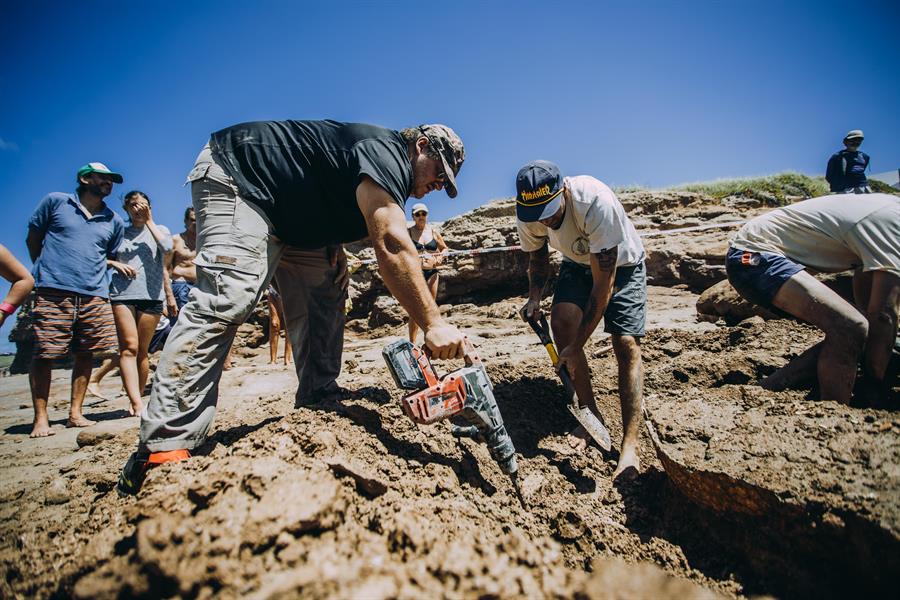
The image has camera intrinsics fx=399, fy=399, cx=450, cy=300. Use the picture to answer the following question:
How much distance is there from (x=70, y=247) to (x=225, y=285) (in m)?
2.64

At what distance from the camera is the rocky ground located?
106 centimetres

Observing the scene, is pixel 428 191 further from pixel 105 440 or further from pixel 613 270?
pixel 105 440

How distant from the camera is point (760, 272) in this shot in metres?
2.59

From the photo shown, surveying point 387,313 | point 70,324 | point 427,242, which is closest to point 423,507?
point 70,324

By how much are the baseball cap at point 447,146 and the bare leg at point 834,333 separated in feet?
7.13

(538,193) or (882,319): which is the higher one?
(538,193)

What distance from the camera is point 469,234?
980 centimetres

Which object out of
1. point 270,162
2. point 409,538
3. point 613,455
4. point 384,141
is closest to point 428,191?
point 384,141

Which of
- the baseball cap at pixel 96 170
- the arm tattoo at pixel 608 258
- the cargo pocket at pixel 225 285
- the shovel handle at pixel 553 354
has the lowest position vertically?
the shovel handle at pixel 553 354

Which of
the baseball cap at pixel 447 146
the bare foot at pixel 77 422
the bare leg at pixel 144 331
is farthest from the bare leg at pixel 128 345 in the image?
the baseball cap at pixel 447 146

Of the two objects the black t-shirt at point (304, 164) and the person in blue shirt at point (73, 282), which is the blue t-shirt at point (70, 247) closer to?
the person in blue shirt at point (73, 282)

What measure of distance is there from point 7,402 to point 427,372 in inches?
295

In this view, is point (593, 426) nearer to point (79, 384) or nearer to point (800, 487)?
point (800, 487)

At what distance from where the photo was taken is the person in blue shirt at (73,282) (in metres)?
3.24
